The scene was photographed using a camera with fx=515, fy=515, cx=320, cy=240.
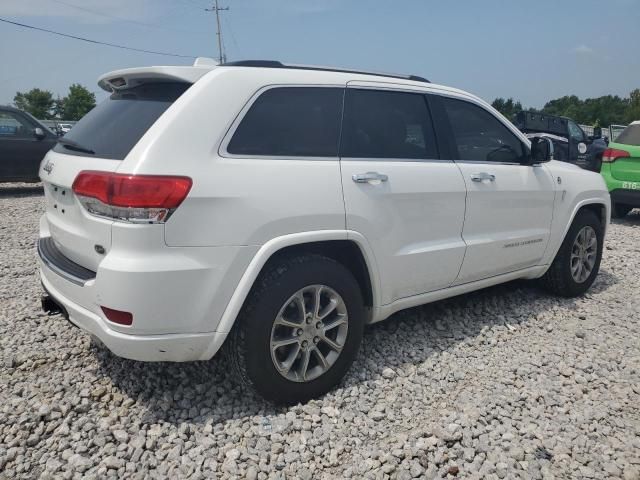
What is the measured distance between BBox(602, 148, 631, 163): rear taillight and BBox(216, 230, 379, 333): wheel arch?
6.98m

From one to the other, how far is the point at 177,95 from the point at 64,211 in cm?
86

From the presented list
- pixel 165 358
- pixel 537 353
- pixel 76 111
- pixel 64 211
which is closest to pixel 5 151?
pixel 64 211

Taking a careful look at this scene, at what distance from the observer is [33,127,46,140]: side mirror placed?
1006cm

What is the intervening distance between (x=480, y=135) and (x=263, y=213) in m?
2.05

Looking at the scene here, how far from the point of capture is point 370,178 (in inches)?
115

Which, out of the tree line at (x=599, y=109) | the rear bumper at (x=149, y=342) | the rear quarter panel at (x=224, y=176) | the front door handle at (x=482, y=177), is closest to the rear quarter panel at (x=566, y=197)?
the front door handle at (x=482, y=177)

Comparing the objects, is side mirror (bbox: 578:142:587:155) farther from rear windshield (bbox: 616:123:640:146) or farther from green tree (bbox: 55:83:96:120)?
green tree (bbox: 55:83:96:120)

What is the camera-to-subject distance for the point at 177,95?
256 centimetres

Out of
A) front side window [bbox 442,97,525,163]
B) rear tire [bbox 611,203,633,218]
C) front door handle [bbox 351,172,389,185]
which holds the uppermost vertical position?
front side window [bbox 442,97,525,163]

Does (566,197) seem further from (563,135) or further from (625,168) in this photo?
(563,135)

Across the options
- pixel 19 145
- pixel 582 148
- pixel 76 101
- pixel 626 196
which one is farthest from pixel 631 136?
pixel 76 101

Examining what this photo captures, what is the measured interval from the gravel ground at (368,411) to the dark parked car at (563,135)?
9289 millimetres

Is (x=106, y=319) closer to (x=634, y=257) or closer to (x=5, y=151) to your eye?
(x=634, y=257)

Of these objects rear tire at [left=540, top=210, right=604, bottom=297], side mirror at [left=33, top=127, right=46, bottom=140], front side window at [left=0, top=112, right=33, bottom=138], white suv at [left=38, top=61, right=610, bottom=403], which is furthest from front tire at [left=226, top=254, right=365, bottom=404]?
front side window at [left=0, top=112, right=33, bottom=138]
